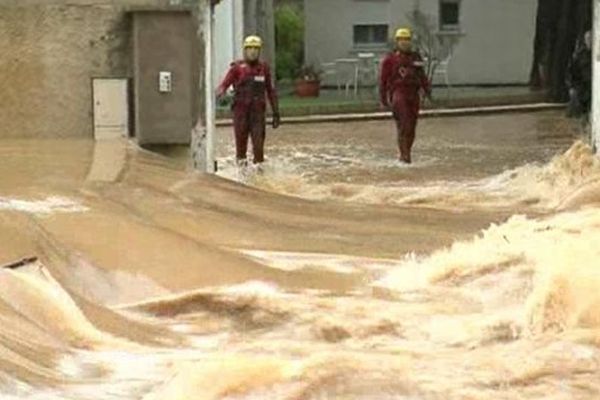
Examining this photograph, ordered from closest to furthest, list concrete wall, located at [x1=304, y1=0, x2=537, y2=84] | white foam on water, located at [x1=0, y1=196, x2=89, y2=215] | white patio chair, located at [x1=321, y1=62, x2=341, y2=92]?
white foam on water, located at [x1=0, y1=196, x2=89, y2=215] < concrete wall, located at [x1=304, y1=0, x2=537, y2=84] < white patio chair, located at [x1=321, y1=62, x2=341, y2=92]

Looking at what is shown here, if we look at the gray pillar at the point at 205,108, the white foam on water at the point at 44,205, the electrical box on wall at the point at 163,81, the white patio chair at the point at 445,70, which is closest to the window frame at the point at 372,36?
the white patio chair at the point at 445,70

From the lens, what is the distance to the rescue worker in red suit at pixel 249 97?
18766mm

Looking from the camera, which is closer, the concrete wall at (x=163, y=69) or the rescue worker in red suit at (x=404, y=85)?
the concrete wall at (x=163, y=69)

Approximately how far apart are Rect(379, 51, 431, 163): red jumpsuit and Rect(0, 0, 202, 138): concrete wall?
5.88 metres

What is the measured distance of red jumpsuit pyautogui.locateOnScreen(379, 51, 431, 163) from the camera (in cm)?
2078

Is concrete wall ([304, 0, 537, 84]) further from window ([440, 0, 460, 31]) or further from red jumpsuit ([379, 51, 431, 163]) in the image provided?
red jumpsuit ([379, 51, 431, 163])

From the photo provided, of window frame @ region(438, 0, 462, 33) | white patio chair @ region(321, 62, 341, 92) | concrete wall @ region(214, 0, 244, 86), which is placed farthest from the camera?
window frame @ region(438, 0, 462, 33)

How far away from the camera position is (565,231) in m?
11.2

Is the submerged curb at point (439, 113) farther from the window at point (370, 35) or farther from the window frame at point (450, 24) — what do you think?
the window at point (370, 35)

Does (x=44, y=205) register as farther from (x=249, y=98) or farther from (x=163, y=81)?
(x=249, y=98)

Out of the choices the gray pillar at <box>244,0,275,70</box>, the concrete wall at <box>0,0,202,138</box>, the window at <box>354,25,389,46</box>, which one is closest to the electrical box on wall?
the concrete wall at <box>0,0,202,138</box>

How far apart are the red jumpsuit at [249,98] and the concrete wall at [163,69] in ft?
10.0

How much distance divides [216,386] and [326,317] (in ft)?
6.39

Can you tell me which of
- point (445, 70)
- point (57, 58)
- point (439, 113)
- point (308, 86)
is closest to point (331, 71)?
point (445, 70)
